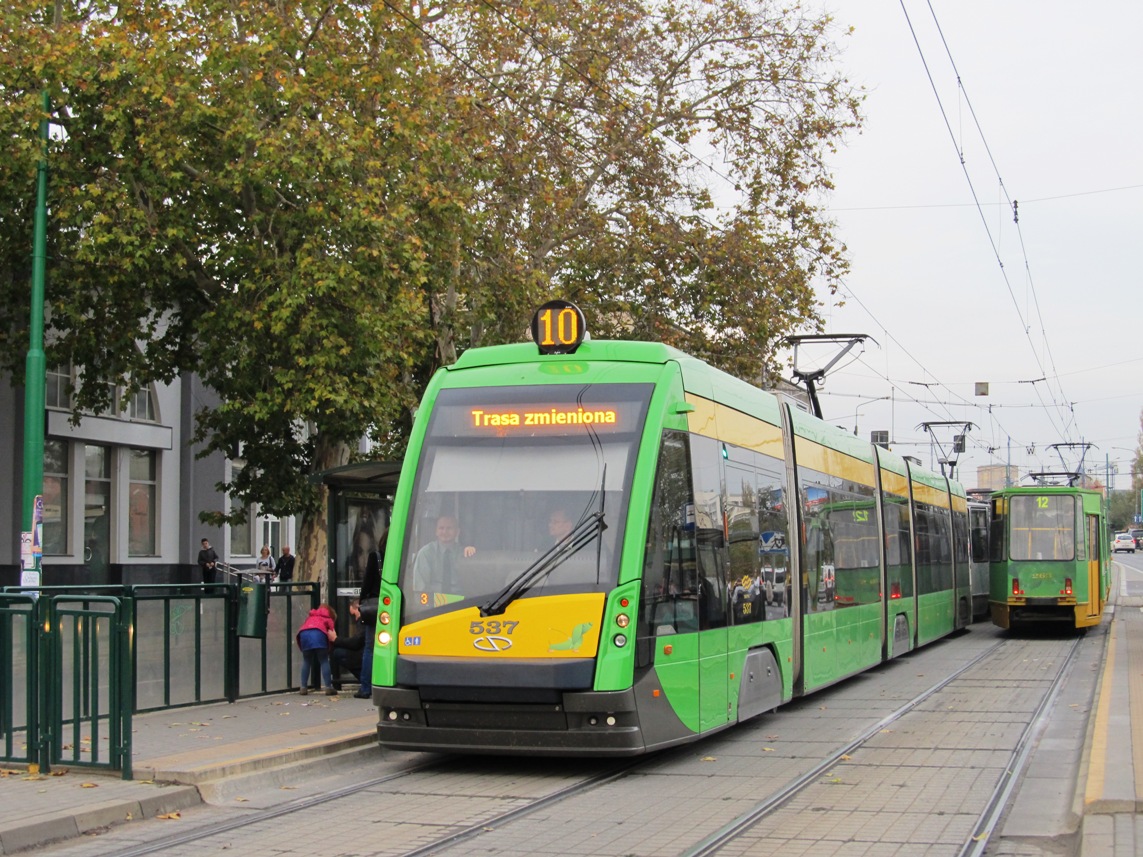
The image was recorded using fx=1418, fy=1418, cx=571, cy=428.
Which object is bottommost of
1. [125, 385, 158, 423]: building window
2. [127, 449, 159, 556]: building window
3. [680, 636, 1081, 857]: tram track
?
[680, 636, 1081, 857]: tram track

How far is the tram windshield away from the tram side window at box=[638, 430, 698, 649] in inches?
11.6

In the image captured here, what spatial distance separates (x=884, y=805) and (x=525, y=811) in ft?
7.61

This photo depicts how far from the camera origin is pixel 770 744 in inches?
485

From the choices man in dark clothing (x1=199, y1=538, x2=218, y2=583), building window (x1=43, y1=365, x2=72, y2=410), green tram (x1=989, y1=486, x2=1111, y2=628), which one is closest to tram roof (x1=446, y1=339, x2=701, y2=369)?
green tram (x1=989, y1=486, x2=1111, y2=628)

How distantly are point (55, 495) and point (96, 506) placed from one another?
1.40m

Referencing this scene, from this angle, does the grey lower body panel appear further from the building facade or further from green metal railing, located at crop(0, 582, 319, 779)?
the building facade

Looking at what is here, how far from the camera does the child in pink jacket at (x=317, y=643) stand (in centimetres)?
1519

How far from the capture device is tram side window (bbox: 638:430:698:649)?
403 inches

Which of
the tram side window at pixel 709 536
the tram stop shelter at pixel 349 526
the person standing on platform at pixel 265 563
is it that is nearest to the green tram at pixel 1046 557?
the tram stop shelter at pixel 349 526

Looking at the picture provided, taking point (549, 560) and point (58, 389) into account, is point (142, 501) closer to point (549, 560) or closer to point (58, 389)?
point (58, 389)

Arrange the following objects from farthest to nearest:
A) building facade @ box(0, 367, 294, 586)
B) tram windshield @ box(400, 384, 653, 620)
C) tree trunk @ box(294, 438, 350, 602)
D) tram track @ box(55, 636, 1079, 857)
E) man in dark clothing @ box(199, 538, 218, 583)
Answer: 1. man in dark clothing @ box(199, 538, 218, 583)
2. building facade @ box(0, 367, 294, 586)
3. tree trunk @ box(294, 438, 350, 602)
4. tram windshield @ box(400, 384, 653, 620)
5. tram track @ box(55, 636, 1079, 857)

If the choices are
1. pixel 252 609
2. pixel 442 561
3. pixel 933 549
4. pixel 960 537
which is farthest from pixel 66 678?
pixel 960 537

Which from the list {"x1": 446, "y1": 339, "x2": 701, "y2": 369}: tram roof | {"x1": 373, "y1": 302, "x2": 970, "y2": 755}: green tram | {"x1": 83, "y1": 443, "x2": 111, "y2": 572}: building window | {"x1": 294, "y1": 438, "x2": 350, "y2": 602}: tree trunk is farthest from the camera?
{"x1": 83, "y1": 443, "x2": 111, "y2": 572}: building window

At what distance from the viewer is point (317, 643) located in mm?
15188
